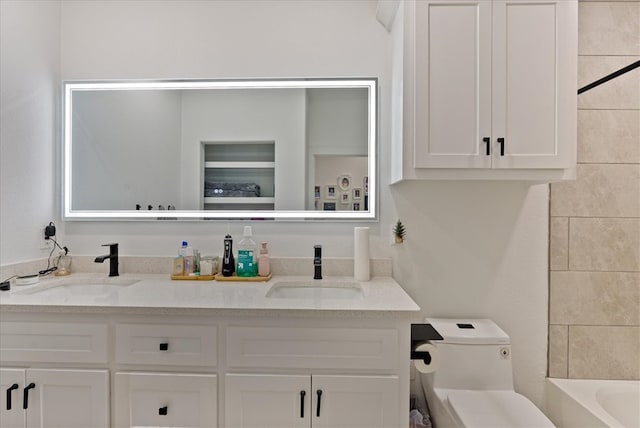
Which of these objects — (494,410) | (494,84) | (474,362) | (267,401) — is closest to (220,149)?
(267,401)

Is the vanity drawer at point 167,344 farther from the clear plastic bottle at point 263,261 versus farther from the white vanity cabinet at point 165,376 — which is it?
the clear plastic bottle at point 263,261

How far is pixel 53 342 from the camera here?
1290mm

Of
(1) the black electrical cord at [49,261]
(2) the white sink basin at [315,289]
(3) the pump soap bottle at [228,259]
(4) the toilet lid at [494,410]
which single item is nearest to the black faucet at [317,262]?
(2) the white sink basin at [315,289]

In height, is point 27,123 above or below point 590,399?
above

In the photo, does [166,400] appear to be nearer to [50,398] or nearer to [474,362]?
[50,398]

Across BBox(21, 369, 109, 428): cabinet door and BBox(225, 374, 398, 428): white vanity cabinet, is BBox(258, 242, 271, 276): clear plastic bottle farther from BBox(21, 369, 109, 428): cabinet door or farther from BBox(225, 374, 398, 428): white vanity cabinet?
BBox(21, 369, 109, 428): cabinet door

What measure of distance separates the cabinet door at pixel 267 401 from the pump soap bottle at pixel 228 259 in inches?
23.4

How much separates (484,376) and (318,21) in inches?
78.6

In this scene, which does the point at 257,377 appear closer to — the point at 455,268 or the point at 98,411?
the point at 98,411

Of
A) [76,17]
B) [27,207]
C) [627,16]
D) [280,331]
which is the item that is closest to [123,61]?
[76,17]

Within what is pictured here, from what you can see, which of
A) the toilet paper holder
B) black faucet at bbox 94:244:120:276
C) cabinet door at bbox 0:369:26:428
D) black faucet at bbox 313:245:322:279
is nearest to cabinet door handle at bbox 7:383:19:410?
cabinet door at bbox 0:369:26:428

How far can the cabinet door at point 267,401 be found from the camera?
1250 mm

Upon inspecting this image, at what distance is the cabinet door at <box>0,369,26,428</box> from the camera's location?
1282 mm

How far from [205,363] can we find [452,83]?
1.50 meters
